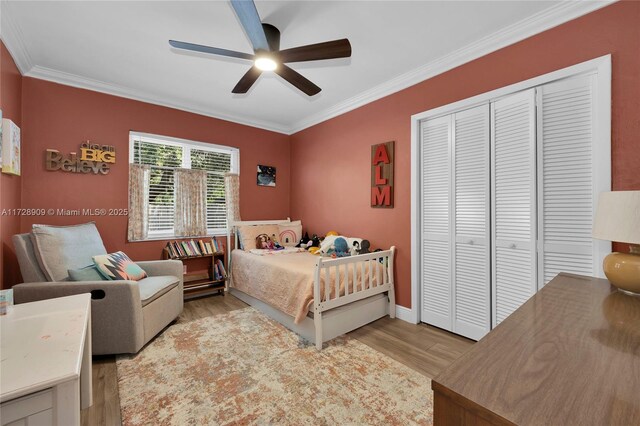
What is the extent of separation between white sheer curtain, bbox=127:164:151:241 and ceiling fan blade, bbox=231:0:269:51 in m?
2.36

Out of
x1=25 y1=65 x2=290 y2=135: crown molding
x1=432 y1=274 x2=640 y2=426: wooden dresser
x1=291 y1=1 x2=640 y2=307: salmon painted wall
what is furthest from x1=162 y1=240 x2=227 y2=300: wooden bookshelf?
x1=432 y1=274 x2=640 y2=426: wooden dresser

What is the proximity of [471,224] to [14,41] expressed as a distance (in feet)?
13.8

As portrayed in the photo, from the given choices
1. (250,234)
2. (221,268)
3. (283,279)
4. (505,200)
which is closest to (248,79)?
(283,279)

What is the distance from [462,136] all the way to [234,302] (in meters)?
3.21

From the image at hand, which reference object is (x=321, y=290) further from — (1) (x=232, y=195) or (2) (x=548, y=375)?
(1) (x=232, y=195)

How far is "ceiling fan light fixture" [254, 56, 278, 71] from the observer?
80.6 inches

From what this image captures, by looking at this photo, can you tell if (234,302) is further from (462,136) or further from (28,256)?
(462,136)

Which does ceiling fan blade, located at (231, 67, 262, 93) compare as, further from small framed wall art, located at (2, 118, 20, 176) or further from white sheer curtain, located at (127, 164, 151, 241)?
small framed wall art, located at (2, 118, 20, 176)

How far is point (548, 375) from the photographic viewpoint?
0.61 meters

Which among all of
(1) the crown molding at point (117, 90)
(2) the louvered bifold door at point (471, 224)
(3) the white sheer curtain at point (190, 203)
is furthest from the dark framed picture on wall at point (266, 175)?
(2) the louvered bifold door at point (471, 224)

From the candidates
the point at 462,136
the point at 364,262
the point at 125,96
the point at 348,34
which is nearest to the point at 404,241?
the point at 364,262

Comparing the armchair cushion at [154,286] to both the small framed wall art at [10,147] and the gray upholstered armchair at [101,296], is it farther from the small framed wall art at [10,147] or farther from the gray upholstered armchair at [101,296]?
the small framed wall art at [10,147]

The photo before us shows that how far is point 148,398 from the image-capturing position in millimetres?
1728

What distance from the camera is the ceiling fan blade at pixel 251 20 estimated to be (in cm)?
150
